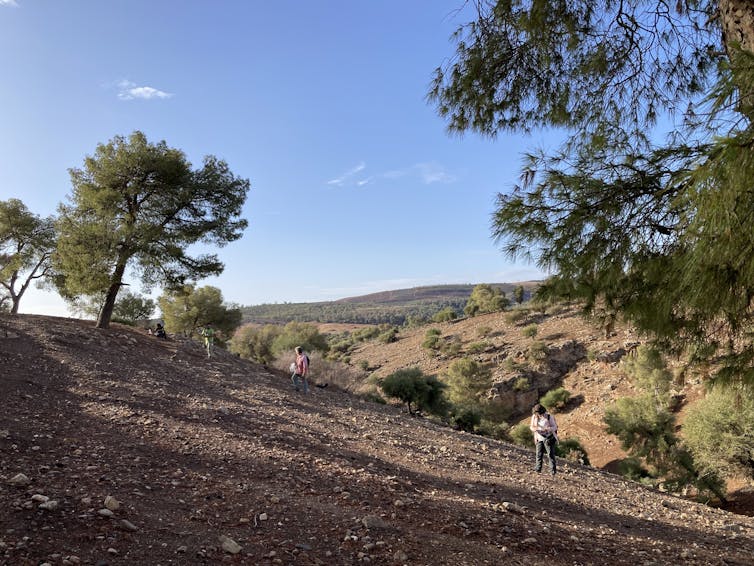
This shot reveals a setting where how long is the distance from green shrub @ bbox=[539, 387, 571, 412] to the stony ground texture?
2333 centimetres

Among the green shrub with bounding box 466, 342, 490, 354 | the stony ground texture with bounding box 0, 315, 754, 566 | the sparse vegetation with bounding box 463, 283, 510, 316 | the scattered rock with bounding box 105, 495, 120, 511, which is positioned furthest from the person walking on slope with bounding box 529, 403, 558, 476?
the sparse vegetation with bounding box 463, 283, 510, 316

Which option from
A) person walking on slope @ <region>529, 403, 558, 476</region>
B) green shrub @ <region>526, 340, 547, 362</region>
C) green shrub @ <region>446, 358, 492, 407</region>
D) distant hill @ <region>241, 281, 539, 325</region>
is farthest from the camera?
distant hill @ <region>241, 281, 539, 325</region>

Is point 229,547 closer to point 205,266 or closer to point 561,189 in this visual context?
point 561,189

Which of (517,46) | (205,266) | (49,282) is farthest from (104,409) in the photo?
(49,282)

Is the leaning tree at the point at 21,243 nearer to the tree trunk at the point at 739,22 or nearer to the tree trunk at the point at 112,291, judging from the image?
the tree trunk at the point at 112,291

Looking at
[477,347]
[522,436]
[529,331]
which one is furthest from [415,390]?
[529,331]

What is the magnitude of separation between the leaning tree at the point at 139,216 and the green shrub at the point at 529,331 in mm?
33906

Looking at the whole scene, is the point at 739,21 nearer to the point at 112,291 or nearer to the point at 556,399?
the point at 112,291

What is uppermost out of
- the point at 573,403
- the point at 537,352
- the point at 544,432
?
the point at 537,352

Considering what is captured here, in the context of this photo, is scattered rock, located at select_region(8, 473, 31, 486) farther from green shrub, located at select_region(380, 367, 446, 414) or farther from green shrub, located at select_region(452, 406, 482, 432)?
green shrub, located at select_region(380, 367, 446, 414)

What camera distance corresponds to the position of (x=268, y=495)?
14.3ft

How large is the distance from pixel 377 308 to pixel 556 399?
11497 cm

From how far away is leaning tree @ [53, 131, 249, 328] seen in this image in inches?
592

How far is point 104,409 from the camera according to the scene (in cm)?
695
